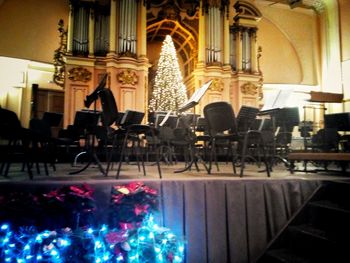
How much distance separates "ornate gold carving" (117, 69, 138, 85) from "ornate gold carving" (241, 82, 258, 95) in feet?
10.0

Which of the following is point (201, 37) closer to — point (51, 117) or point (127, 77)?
point (127, 77)

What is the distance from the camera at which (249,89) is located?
835cm

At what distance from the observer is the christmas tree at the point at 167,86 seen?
783 cm

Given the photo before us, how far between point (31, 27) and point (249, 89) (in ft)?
A: 20.7

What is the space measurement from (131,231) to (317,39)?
1078 cm

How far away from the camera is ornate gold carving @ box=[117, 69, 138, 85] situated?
23.7 ft

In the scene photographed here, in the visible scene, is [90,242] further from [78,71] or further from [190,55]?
[190,55]

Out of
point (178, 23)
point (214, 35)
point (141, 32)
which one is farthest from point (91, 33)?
point (214, 35)

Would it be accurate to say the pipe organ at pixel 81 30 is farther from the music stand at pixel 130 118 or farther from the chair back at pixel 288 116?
the chair back at pixel 288 116

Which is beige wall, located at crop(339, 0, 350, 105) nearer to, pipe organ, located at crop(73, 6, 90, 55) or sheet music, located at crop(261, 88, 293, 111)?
sheet music, located at crop(261, 88, 293, 111)

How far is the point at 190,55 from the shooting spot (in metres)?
9.32

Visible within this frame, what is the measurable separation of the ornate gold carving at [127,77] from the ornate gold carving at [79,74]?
778mm

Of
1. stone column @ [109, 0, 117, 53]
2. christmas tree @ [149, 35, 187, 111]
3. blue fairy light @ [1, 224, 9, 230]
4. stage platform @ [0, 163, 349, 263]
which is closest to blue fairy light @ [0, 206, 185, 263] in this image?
blue fairy light @ [1, 224, 9, 230]

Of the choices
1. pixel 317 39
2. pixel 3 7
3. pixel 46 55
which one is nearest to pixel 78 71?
pixel 46 55
